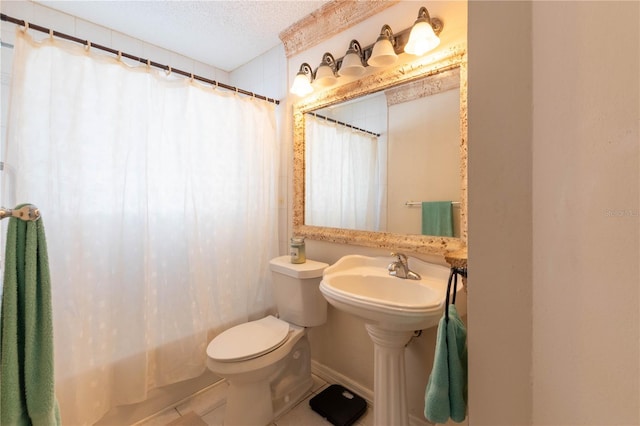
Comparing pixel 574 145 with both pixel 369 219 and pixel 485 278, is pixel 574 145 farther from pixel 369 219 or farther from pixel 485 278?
pixel 369 219

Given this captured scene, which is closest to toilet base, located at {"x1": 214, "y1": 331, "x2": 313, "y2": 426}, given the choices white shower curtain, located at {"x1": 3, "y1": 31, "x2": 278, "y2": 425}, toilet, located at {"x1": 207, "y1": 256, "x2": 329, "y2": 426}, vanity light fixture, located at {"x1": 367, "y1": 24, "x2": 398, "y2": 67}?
toilet, located at {"x1": 207, "y1": 256, "x2": 329, "y2": 426}

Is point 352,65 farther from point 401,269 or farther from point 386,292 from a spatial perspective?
point 386,292

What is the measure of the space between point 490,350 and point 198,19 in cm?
218

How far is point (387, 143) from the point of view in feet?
4.76

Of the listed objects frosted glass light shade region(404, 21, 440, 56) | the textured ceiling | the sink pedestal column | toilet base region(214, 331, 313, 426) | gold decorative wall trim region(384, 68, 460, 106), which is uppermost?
the textured ceiling

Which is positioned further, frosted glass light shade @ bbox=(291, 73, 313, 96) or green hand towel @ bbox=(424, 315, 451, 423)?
frosted glass light shade @ bbox=(291, 73, 313, 96)

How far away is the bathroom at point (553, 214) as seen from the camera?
33cm

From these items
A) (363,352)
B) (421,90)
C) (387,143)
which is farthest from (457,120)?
(363,352)

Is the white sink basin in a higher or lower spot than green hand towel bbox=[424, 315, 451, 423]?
higher

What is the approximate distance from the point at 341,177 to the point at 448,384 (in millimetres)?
1257

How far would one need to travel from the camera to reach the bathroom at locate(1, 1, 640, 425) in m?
0.33

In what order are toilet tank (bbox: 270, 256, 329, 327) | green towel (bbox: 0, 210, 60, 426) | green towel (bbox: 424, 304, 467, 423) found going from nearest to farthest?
1. green towel (bbox: 0, 210, 60, 426)
2. green towel (bbox: 424, 304, 467, 423)
3. toilet tank (bbox: 270, 256, 329, 327)

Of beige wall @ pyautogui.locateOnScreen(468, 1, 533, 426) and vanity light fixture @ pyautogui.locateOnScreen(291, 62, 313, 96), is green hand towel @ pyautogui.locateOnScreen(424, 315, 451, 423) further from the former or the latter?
vanity light fixture @ pyautogui.locateOnScreen(291, 62, 313, 96)

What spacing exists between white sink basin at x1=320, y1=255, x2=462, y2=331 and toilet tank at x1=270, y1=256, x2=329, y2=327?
0.22 meters
